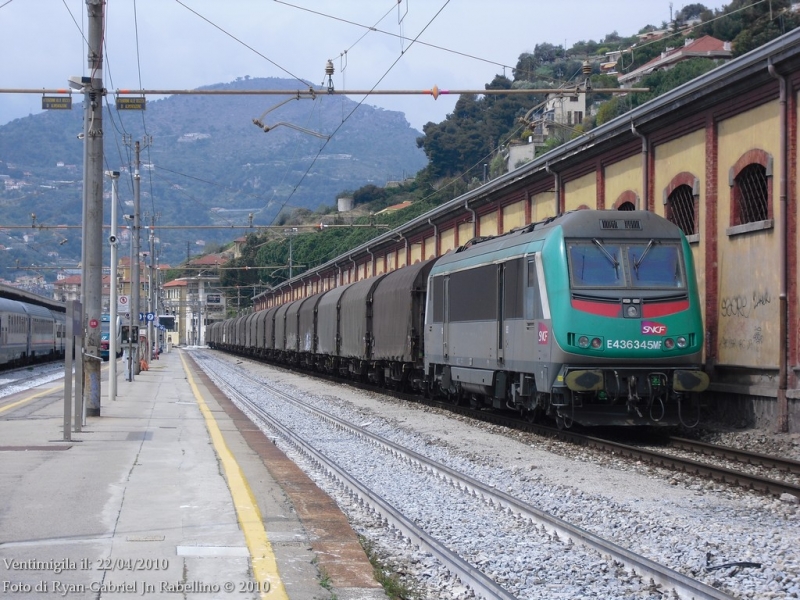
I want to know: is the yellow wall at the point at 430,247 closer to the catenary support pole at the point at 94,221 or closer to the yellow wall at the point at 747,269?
the catenary support pole at the point at 94,221

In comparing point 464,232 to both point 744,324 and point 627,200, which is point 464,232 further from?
point 744,324

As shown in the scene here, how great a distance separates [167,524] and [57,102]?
13284 mm

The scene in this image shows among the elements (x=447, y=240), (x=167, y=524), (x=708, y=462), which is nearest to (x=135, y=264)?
(x=447, y=240)

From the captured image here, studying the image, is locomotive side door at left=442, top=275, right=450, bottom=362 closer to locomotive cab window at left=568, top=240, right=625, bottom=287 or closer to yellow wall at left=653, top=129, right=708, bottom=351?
yellow wall at left=653, top=129, right=708, bottom=351

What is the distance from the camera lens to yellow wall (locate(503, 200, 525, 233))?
27469 mm

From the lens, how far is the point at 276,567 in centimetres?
661

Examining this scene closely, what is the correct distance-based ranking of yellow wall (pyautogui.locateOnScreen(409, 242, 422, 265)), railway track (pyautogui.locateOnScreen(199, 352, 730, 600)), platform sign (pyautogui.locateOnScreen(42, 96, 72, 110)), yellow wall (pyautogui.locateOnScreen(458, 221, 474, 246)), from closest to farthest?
railway track (pyautogui.locateOnScreen(199, 352, 730, 600)) → platform sign (pyautogui.locateOnScreen(42, 96, 72, 110)) → yellow wall (pyautogui.locateOnScreen(458, 221, 474, 246)) → yellow wall (pyautogui.locateOnScreen(409, 242, 422, 265))

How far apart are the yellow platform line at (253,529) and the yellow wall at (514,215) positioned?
50.9 feet

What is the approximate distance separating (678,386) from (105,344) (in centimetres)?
5738

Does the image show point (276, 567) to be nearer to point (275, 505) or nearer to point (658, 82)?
point (275, 505)

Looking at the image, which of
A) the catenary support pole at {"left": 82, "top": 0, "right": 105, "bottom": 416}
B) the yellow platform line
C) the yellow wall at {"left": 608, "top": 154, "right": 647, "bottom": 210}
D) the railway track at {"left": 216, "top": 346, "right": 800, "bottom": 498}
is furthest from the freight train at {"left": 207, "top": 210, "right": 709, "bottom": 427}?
the catenary support pole at {"left": 82, "top": 0, "right": 105, "bottom": 416}

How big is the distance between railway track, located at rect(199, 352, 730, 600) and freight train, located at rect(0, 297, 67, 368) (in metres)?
28.5

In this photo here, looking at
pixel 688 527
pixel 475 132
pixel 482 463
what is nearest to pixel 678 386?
pixel 482 463

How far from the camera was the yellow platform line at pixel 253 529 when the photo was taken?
6.20 metres
